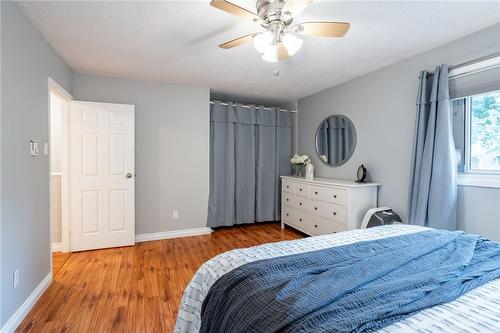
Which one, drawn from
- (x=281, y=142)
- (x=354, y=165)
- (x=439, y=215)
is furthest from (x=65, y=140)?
(x=439, y=215)

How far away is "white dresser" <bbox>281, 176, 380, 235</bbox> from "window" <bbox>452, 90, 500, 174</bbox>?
3.10 feet

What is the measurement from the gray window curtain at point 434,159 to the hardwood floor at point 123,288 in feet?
6.75

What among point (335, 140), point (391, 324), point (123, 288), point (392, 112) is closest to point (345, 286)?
point (391, 324)

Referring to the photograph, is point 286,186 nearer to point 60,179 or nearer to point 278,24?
point 278,24

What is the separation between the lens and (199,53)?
8.60 ft

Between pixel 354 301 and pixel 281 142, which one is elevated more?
pixel 281 142

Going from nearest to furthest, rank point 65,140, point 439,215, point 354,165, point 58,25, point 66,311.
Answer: point 66,311 < point 58,25 < point 439,215 < point 65,140 < point 354,165

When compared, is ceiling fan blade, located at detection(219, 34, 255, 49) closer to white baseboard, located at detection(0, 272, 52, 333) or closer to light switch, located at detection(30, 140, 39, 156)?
light switch, located at detection(30, 140, 39, 156)

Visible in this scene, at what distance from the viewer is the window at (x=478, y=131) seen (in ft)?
7.16

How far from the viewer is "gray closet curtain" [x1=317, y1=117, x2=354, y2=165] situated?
3.59 metres

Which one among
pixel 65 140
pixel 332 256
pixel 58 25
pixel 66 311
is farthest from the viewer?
pixel 65 140

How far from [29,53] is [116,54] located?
2.60 ft

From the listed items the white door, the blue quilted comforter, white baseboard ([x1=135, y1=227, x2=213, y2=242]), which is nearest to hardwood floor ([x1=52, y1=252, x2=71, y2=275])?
the white door

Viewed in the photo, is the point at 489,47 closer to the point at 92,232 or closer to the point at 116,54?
the point at 116,54
